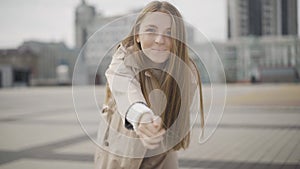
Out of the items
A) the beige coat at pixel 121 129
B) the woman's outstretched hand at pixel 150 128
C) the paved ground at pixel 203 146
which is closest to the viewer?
the woman's outstretched hand at pixel 150 128

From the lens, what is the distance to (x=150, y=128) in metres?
1.08

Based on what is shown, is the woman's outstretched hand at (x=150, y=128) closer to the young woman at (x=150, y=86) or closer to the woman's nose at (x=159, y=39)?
the young woman at (x=150, y=86)

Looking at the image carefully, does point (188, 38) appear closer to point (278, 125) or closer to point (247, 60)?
point (278, 125)

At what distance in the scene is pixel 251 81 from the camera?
142 ft

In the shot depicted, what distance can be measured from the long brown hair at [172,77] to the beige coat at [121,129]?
0.19ft

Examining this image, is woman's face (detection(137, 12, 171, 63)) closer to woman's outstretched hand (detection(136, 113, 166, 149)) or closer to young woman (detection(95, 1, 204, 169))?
young woman (detection(95, 1, 204, 169))

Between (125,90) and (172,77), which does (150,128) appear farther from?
(172,77)

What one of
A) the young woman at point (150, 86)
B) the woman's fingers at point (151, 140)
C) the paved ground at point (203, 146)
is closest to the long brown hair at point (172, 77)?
the young woman at point (150, 86)

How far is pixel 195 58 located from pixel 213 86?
14 centimetres

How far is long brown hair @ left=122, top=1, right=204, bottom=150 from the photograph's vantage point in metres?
1.29

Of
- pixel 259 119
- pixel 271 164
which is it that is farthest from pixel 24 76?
pixel 271 164

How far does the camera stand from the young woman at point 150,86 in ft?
4.06

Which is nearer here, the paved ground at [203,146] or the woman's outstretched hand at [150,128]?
the woman's outstretched hand at [150,128]

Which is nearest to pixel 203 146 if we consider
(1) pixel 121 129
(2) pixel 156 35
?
(1) pixel 121 129
